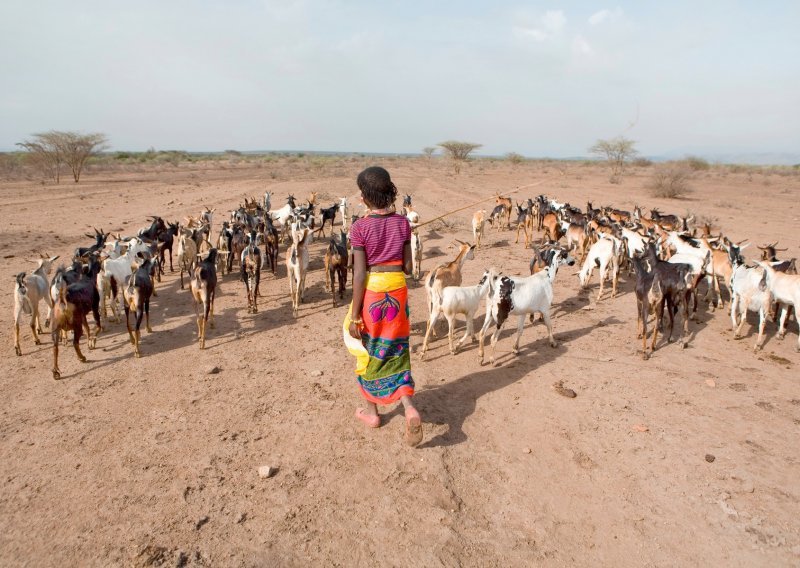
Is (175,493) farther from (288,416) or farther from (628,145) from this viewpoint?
(628,145)

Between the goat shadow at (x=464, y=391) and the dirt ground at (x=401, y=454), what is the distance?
0.03m

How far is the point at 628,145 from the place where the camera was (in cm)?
4034

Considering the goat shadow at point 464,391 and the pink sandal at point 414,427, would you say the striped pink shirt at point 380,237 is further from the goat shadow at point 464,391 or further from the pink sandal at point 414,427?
the goat shadow at point 464,391

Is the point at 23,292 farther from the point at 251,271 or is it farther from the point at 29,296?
the point at 251,271

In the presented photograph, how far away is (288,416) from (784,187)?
4033cm

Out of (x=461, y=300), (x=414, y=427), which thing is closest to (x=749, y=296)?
(x=461, y=300)

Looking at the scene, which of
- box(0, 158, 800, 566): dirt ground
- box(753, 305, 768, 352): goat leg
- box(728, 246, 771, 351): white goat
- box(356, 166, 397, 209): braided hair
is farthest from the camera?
box(728, 246, 771, 351): white goat

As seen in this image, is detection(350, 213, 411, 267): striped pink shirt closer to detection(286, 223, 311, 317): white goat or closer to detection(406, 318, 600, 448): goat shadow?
detection(406, 318, 600, 448): goat shadow

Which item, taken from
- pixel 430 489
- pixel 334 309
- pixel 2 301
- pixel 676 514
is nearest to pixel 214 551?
pixel 430 489

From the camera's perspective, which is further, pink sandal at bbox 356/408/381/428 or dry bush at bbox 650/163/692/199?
dry bush at bbox 650/163/692/199

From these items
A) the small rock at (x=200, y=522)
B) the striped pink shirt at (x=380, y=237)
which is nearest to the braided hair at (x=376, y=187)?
the striped pink shirt at (x=380, y=237)

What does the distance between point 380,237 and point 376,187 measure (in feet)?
1.49

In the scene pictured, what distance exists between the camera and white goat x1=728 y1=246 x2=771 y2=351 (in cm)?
750

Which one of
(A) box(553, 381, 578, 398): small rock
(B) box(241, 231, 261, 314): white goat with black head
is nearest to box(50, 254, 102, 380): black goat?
(B) box(241, 231, 261, 314): white goat with black head
